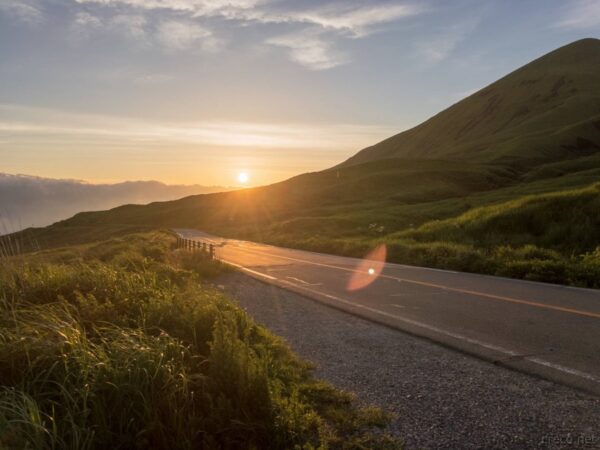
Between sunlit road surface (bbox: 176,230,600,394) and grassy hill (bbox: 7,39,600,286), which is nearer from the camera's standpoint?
sunlit road surface (bbox: 176,230,600,394)

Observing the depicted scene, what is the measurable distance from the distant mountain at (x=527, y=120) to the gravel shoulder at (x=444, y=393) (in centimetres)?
9395

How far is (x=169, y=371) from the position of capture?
4.66 meters

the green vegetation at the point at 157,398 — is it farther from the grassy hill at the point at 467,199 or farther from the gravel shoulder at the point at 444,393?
the grassy hill at the point at 467,199

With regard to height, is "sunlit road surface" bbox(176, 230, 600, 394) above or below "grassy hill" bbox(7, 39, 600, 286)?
below

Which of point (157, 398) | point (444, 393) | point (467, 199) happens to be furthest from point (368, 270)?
point (467, 199)

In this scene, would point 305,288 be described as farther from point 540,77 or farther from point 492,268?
point 540,77

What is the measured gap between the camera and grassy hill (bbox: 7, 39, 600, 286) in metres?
20.1

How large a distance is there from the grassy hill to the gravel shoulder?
5.53m

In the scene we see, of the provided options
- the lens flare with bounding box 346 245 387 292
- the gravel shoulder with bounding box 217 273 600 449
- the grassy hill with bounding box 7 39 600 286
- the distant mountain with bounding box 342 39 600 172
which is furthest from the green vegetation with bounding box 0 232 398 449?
the distant mountain with bounding box 342 39 600 172

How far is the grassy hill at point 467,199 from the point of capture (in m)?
20.1

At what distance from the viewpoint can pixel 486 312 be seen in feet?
31.3

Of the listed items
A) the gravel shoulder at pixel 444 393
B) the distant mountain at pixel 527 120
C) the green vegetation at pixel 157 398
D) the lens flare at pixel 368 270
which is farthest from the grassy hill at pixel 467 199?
the gravel shoulder at pixel 444 393

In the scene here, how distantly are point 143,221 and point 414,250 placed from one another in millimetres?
96248

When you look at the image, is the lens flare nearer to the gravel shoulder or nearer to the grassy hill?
the grassy hill
